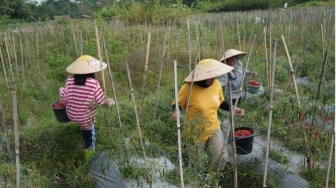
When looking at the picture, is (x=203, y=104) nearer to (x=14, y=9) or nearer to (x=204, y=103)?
(x=204, y=103)

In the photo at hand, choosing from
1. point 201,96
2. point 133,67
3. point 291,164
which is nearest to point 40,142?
point 201,96

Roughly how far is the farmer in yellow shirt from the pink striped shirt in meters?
0.74

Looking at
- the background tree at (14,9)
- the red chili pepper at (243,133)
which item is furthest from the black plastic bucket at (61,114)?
the background tree at (14,9)

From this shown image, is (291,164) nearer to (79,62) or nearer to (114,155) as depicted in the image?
(114,155)

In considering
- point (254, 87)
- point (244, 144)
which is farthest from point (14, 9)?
point (244, 144)

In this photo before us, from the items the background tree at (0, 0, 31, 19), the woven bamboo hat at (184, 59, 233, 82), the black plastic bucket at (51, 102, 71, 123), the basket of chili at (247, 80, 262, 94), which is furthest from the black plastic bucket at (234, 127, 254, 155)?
the background tree at (0, 0, 31, 19)

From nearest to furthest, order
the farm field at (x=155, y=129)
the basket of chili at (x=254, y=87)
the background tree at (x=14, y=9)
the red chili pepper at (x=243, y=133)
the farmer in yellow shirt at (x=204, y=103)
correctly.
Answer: the farm field at (x=155, y=129) → the farmer in yellow shirt at (x=204, y=103) → the red chili pepper at (x=243, y=133) → the basket of chili at (x=254, y=87) → the background tree at (x=14, y=9)

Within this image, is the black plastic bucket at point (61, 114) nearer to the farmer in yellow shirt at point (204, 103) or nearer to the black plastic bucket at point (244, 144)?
the farmer in yellow shirt at point (204, 103)

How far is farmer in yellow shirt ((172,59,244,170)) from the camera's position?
87.9 inches

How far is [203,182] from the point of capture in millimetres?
2068

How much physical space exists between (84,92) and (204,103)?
104 cm

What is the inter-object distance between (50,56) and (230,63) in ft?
15.1

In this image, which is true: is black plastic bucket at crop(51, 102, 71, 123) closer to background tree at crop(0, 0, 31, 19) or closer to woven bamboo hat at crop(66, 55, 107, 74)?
woven bamboo hat at crop(66, 55, 107, 74)

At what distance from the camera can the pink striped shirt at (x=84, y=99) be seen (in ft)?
8.64
